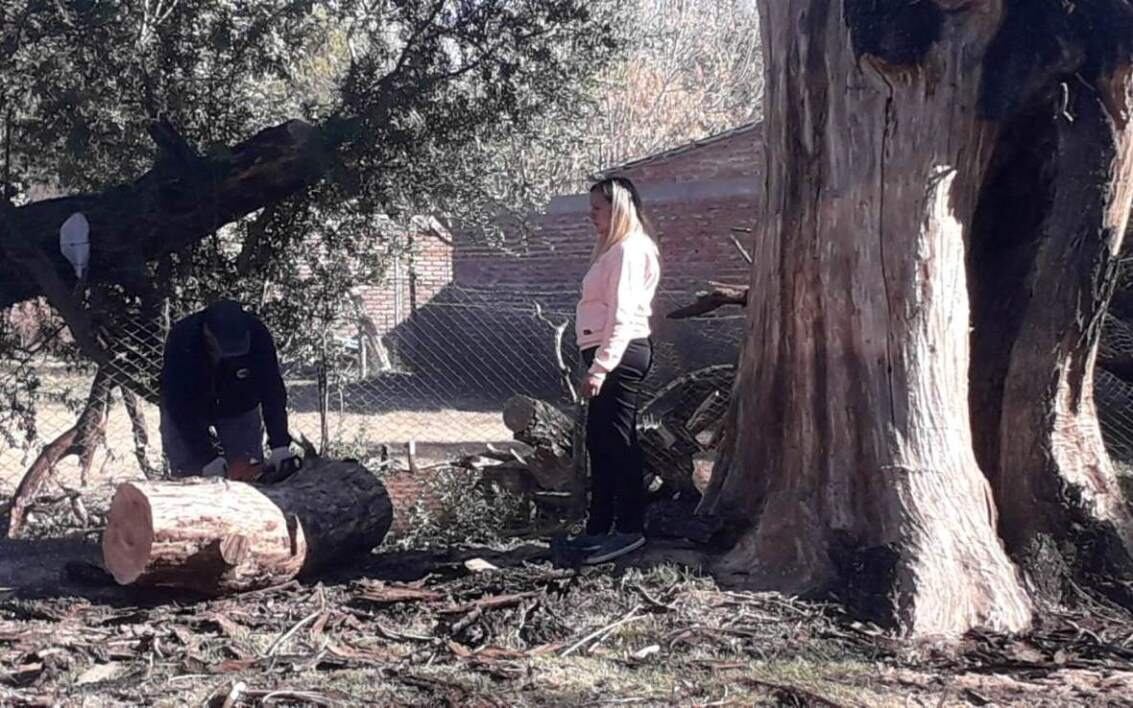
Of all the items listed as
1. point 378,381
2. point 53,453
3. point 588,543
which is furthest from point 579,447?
point 378,381

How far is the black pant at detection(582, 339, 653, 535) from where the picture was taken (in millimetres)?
6160

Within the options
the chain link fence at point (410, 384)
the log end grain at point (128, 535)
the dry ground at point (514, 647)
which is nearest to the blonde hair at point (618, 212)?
the dry ground at point (514, 647)

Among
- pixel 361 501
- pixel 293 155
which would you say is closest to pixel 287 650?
pixel 361 501

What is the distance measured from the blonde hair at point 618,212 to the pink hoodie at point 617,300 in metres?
0.04

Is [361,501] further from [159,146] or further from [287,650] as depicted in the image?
[159,146]

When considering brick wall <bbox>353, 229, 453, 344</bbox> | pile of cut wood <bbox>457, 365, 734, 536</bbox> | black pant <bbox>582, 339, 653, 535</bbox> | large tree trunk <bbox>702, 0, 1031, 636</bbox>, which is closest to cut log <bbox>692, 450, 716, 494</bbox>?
pile of cut wood <bbox>457, 365, 734, 536</bbox>

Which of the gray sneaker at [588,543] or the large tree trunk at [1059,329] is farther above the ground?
the large tree trunk at [1059,329]

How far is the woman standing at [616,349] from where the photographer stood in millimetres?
5996

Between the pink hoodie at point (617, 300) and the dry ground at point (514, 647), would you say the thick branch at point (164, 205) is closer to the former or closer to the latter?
the dry ground at point (514, 647)

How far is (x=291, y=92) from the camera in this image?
31.0 ft

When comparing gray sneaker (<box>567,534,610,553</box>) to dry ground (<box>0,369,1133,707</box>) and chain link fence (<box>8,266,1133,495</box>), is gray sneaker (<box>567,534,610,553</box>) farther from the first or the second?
chain link fence (<box>8,266,1133,495</box>)

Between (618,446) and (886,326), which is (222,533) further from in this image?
(886,326)

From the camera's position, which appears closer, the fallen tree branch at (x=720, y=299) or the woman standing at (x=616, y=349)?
the woman standing at (x=616, y=349)

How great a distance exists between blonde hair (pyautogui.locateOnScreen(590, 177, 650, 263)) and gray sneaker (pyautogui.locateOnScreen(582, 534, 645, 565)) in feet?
4.47
